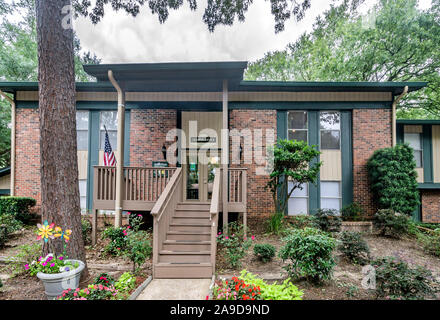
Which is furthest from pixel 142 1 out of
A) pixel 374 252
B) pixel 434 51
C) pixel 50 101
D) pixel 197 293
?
pixel 434 51

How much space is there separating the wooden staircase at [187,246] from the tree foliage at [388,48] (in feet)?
31.5

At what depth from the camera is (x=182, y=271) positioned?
4.52 m

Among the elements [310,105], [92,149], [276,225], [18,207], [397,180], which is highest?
[310,105]

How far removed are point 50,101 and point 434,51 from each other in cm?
1684

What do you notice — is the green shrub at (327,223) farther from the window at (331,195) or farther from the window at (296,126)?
the window at (296,126)

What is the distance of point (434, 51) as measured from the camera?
1157 centimetres

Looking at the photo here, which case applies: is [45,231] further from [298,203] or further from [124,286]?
[298,203]

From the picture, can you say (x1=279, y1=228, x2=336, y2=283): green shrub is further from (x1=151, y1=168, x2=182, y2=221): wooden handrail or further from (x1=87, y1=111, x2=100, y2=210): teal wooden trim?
(x1=87, y1=111, x2=100, y2=210): teal wooden trim

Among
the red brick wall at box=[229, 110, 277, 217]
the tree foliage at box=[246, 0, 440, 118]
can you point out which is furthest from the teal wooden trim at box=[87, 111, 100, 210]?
the tree foliage at box=[246, 0, 440, 118]

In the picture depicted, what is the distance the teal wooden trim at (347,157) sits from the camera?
8.27 meters

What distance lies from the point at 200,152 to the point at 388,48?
1316cm

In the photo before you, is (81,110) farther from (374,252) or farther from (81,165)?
(374,252)

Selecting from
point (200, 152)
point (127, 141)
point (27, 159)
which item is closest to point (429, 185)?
point (200, 152)

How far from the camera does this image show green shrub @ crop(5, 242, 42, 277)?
448 cm
